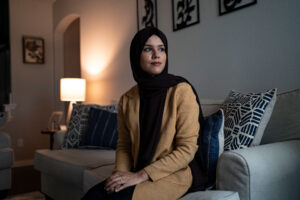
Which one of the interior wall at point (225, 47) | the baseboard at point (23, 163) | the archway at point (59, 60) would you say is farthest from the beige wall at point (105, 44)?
the baseboard at point (23, 163)

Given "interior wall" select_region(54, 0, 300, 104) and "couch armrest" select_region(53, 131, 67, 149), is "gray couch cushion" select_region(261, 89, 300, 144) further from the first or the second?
"couch armrest" select_region(53, 131, 67, 149)

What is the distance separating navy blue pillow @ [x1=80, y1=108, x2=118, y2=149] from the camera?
2422 mm

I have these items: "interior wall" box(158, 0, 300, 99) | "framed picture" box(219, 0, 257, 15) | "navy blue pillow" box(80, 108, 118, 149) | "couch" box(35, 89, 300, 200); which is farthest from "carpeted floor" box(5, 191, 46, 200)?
"framed picture" box(219, 0, 257, 15)

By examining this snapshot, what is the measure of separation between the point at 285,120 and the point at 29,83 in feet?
13.7

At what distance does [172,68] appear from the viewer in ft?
8.99

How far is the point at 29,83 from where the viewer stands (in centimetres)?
466

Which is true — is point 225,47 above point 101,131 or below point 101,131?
above

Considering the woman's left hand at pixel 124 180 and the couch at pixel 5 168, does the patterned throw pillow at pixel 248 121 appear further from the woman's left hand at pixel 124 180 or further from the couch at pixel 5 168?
the couch at pixel 5 168

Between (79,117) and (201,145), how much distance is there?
1656 mm

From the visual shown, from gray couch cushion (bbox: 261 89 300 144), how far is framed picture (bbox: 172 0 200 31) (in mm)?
1158

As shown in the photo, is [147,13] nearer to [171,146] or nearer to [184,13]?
[184,13]

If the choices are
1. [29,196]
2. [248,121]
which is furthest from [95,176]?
[29,196]

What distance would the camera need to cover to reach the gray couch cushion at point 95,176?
161 centimetres

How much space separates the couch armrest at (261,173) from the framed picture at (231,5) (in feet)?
3.87
